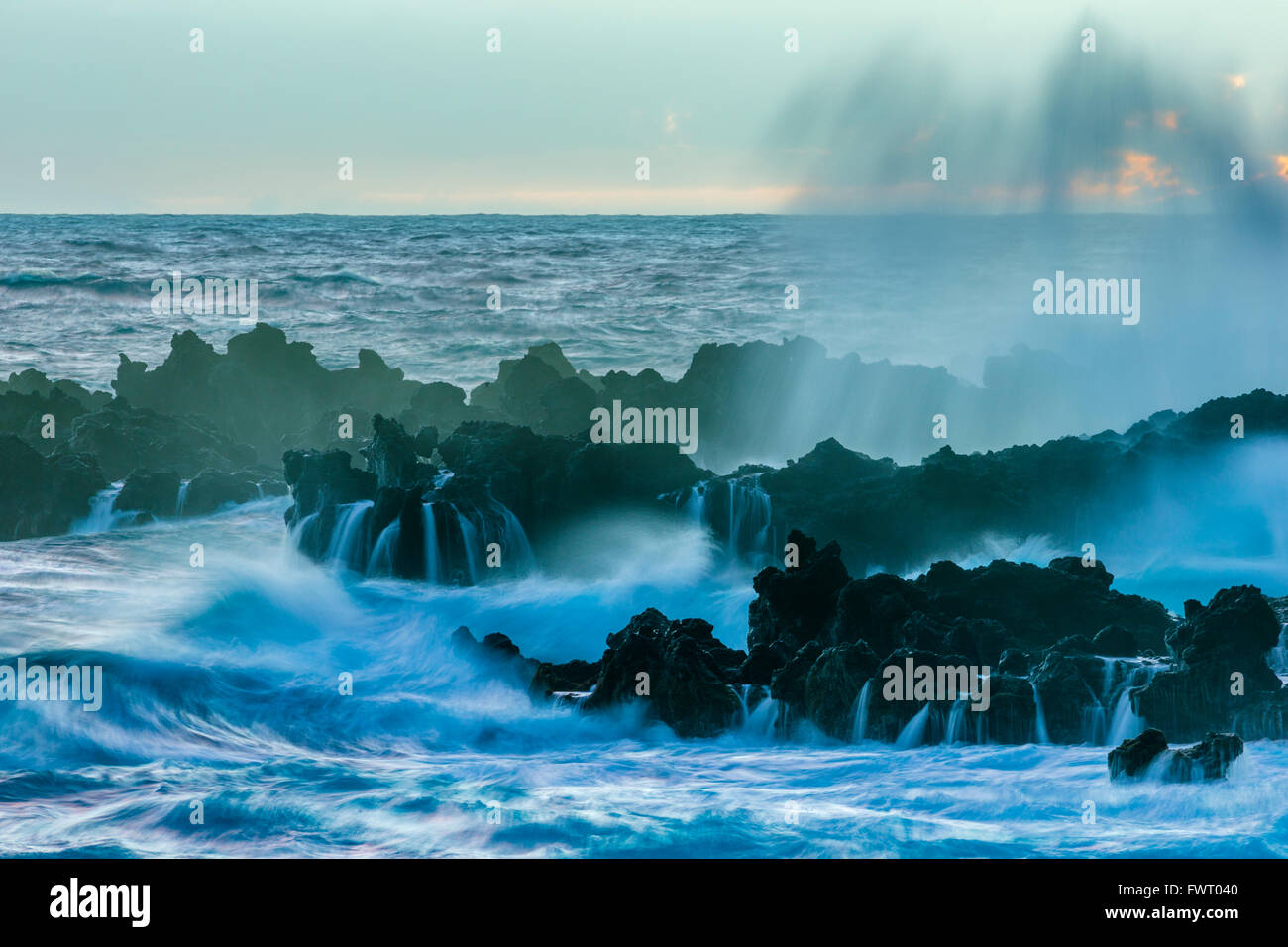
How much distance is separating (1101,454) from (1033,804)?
9697 mm

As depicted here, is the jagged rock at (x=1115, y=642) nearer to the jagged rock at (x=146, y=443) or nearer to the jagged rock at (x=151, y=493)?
the jagged rock at (x=151, y=493)

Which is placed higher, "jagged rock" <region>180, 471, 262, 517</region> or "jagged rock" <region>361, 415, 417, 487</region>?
"jagged rock" <region>361, 415, 417, 487</region>

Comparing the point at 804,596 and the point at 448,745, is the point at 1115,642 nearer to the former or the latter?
the point at 804,596

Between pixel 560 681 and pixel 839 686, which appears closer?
pixel 839 686

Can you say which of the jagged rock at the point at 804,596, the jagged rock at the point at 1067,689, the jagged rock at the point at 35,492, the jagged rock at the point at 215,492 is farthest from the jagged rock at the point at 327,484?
the jagged rock at the point at 1067,689

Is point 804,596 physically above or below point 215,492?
below

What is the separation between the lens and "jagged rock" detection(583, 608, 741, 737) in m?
13.7

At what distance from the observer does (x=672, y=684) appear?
13.9 meters

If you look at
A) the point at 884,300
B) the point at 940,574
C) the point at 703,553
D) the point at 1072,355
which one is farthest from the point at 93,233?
the point at 940,574

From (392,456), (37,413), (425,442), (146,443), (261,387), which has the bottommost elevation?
(392,456)

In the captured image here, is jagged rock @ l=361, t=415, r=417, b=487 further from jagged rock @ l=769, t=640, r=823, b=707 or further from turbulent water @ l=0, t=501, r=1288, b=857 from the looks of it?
jagged rock @ l=769, t=640, r=823, b=707

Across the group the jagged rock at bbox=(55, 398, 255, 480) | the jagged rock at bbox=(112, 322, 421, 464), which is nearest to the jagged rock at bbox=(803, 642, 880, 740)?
the jagged rock at bbox=(55, 398, 255, 480)

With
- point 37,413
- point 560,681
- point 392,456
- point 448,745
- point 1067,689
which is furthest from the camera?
point 37,413

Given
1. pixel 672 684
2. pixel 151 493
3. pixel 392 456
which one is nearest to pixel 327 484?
pixel 392 456
